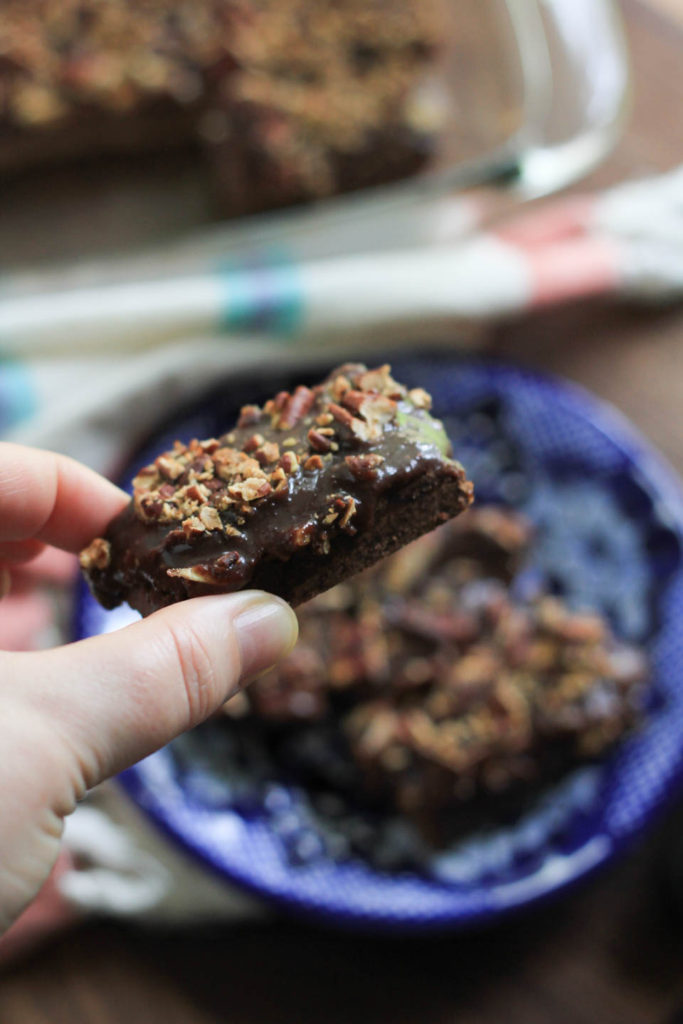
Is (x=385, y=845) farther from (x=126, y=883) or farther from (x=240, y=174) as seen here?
(x=240, y=174)

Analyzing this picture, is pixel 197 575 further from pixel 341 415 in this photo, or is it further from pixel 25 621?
pixel 25 621

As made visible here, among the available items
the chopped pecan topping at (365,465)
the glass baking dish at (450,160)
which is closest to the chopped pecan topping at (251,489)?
the chopped pecan topping at (365,465)

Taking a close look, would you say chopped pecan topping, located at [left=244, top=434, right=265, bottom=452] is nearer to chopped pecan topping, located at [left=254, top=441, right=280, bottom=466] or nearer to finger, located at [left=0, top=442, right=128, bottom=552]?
chopped pecan topping, located at [left=254, top=441, right=280, bottom=466]

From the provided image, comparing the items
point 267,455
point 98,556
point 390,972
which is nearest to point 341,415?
point 267,455

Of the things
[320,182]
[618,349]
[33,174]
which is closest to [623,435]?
[618,349]

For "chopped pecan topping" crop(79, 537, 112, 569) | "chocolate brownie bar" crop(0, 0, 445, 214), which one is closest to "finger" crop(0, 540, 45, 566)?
"chopped pecan topping" crop(79, 537, 112, 569)

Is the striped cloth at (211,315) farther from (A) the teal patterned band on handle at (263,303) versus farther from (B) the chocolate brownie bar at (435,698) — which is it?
(B) the chocolate brownie bar at (435,698)
